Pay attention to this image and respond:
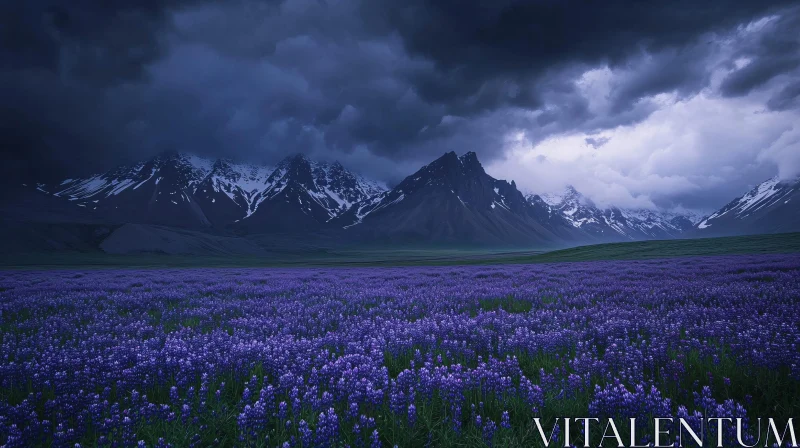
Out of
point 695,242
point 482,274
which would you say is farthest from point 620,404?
point 695,242

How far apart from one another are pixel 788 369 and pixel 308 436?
5.82m

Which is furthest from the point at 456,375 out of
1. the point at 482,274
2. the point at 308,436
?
the point at 482,274

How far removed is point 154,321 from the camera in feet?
30.2

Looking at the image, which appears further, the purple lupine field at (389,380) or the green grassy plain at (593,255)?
the green grassy plain at (593,255)

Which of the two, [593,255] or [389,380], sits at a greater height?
[389,380]

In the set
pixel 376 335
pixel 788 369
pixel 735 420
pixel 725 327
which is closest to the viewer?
pixel 735 420

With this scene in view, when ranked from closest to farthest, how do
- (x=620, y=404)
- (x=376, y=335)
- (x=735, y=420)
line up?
(x=735, y=420), (x=620, y=404), (x=376, y=335)

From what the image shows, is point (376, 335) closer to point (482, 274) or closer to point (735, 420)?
point (735, 420)

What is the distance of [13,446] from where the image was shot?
10.0ft

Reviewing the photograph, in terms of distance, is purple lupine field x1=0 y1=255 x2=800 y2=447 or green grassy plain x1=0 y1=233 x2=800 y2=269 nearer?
purple lupine field x1=0 y1=255 x2=800 y2=447

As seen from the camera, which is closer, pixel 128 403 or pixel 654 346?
pixel 128 403

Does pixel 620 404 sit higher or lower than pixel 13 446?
higher

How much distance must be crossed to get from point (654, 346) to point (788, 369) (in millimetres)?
1417

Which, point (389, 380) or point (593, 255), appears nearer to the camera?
point (389, 380)
